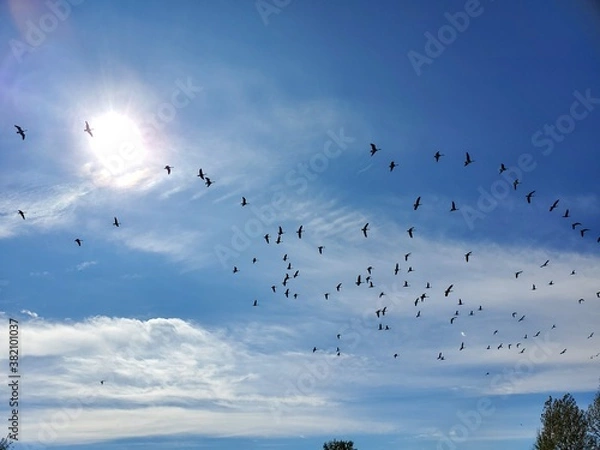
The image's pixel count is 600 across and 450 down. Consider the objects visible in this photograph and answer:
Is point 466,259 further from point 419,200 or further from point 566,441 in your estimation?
point 566,441

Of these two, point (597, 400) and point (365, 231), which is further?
point (597, 400)

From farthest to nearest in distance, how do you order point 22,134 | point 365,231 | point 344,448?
1. point 344,448
2. point 365,231
3. point 22,134

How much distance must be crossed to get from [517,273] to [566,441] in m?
30.9

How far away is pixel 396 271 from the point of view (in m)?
53.4

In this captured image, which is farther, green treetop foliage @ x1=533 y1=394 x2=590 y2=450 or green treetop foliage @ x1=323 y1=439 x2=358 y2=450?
green treetop foliage @ x1=323 y1=439 x2=358 y2=450

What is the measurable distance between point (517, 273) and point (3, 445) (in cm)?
5983

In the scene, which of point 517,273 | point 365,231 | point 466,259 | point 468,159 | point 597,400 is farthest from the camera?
point 597,400

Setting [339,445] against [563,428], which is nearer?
[563,428]

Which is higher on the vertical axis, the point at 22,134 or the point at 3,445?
the point at 22,134

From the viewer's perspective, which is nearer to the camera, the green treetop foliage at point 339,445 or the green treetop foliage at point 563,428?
the green treetop foliage at point 563,428

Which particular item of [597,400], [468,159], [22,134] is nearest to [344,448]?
[597,400]

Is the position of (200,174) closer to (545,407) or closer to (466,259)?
(466,259)

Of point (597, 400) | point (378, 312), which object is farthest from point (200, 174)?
point (597, 400)

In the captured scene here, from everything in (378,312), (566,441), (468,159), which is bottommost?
(566,441)
